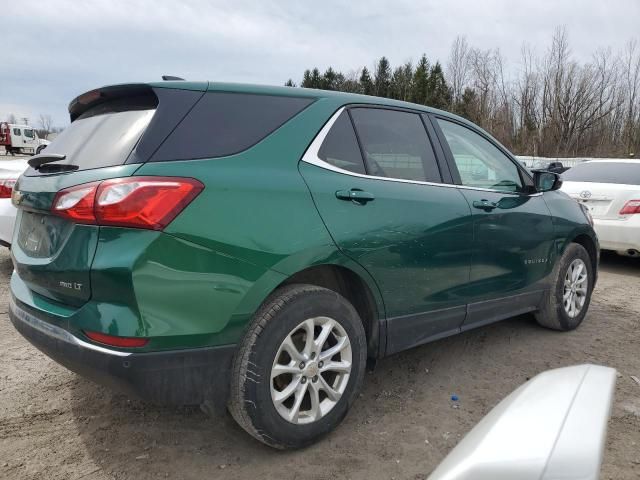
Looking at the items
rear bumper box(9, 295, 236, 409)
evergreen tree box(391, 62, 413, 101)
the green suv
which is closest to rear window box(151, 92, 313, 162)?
the green suv

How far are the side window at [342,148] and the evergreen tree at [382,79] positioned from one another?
1943 inches

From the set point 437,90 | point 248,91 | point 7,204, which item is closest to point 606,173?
point 248,91

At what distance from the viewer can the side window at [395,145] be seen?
2.76 metres

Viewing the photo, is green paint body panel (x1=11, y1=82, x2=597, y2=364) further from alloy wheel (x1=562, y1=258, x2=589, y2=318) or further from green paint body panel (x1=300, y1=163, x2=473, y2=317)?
alloy wheel (x1=562, y1=258, x2=589, y2=318)

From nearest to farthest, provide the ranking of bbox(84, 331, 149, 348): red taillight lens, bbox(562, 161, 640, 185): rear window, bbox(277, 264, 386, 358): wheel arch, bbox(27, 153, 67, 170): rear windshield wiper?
bbox(84, 331, 149, 348): red taillight lens, bbox(27, 153, 67, 170): rear windshield wiper, bbox(277, 264, 386, 358): wheel arch, bbox(562, 161, 640, 185): rear window

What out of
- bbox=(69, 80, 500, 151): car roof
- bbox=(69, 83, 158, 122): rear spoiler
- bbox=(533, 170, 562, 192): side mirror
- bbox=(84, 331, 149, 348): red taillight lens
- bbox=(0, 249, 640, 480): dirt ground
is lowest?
bbox=(0, 249, 640, 480): dirt ground

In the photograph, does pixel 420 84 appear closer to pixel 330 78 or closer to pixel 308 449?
pixel 330 78

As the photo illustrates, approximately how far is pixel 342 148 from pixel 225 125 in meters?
0.65

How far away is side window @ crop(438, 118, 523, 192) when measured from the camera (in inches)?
131

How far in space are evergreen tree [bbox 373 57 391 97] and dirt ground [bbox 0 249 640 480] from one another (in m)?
48.9

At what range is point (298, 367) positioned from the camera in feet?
7.54

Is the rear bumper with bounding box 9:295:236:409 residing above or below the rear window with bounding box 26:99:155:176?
below

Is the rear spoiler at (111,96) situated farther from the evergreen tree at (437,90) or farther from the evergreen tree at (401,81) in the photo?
the evergreen tree at (401,81)

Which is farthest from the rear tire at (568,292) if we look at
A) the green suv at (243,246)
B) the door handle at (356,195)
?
the door handle at (356,195)
